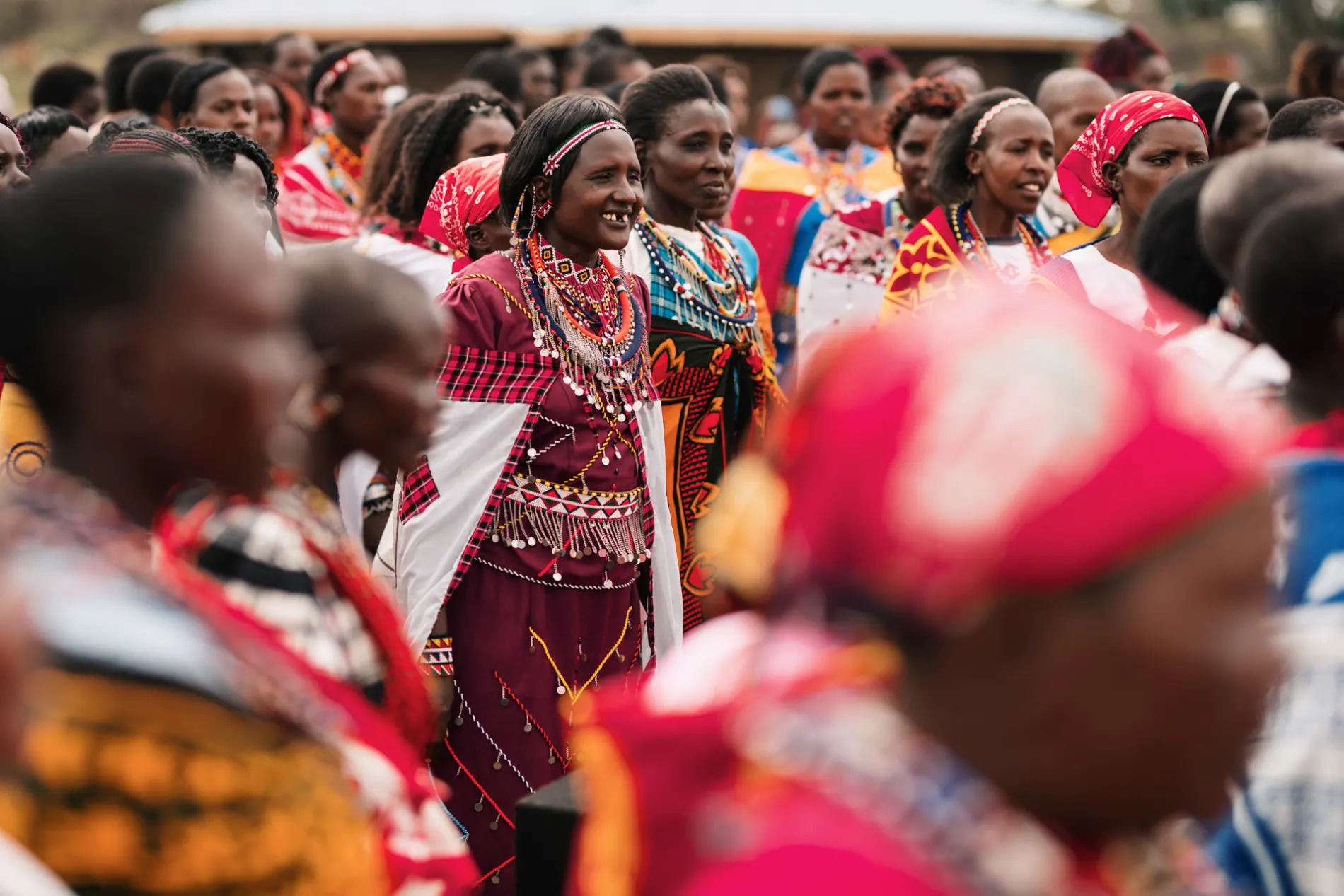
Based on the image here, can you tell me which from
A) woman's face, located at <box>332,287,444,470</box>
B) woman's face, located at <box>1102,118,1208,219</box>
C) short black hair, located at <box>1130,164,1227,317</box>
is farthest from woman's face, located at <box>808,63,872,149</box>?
woman's face, located at <box>332,287,444,470</box>

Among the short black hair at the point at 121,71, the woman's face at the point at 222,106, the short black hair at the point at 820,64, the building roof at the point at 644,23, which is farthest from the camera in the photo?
the building roof at the point at 644,23

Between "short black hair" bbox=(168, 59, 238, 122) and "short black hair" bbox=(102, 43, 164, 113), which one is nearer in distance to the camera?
"short black hair" bbox=(168, 59, 238, 122)

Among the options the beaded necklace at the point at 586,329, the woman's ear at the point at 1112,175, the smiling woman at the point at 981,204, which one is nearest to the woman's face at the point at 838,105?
the smiling woman at the point at 981,204

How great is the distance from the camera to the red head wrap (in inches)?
48.0

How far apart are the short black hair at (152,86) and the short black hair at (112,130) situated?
2.57 meters

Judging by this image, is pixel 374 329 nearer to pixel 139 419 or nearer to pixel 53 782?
pixel 139 419

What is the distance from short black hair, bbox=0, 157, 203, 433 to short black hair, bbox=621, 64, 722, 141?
14.0ft

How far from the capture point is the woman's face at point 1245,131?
23.2 feet

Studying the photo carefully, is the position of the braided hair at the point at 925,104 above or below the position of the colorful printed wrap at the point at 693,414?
above

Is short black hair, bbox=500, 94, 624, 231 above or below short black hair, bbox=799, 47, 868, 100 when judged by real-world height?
above

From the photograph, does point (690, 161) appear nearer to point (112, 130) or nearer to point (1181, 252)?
point (112, 130)

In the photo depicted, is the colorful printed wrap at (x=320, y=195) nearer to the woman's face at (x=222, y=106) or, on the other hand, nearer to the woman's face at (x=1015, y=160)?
the woman's face at (x=222, y=106)

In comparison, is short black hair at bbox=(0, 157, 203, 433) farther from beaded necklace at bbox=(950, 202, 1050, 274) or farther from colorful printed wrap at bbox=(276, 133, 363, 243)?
colorful printed wrap at bbox=(276, 133, 363, 243)

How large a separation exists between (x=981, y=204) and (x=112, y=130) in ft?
10.3
